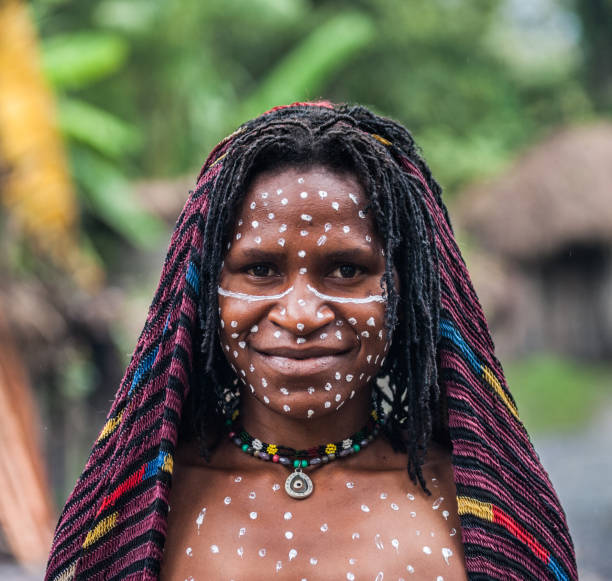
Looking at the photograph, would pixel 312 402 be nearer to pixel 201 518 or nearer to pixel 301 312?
pixel 301 312

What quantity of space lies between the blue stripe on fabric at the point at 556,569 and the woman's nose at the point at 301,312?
79 centimetres

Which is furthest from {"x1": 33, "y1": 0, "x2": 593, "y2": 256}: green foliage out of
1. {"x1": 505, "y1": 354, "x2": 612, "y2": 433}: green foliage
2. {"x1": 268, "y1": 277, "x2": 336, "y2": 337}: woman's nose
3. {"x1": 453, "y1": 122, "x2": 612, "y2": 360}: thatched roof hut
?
{"x1": 268, "y1": 277, "x2": 336, "y2": 337}: woman's nose

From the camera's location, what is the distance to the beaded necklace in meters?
1.87

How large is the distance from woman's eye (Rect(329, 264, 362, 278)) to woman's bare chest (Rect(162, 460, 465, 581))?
46 centimetres

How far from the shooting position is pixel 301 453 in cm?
191

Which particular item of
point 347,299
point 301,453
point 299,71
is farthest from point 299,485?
point 299,71

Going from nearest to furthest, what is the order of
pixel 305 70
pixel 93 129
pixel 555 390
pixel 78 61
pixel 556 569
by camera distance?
pixel 556 569 < pixel 78 61 < pixel 93 129 < pixel 305 70 < pixel 555 390

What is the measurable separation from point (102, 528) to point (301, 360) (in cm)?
61

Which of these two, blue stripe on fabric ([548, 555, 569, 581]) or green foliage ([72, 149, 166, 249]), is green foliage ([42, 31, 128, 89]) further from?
blue stripe on fabric ([548, 555, 569, 581])

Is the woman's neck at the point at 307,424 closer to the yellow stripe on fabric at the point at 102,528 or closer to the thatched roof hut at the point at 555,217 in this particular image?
the yellow stripe on fabric at the point at 102,528

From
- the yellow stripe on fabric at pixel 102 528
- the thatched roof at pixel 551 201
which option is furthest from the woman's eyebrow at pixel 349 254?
the thatched roof at pixel 551 201

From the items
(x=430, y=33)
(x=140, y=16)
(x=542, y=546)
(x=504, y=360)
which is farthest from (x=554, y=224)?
(x=542, y=546)

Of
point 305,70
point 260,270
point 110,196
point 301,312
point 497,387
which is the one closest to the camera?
point 301,312

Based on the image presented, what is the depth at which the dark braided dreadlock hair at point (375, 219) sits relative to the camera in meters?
1.83
